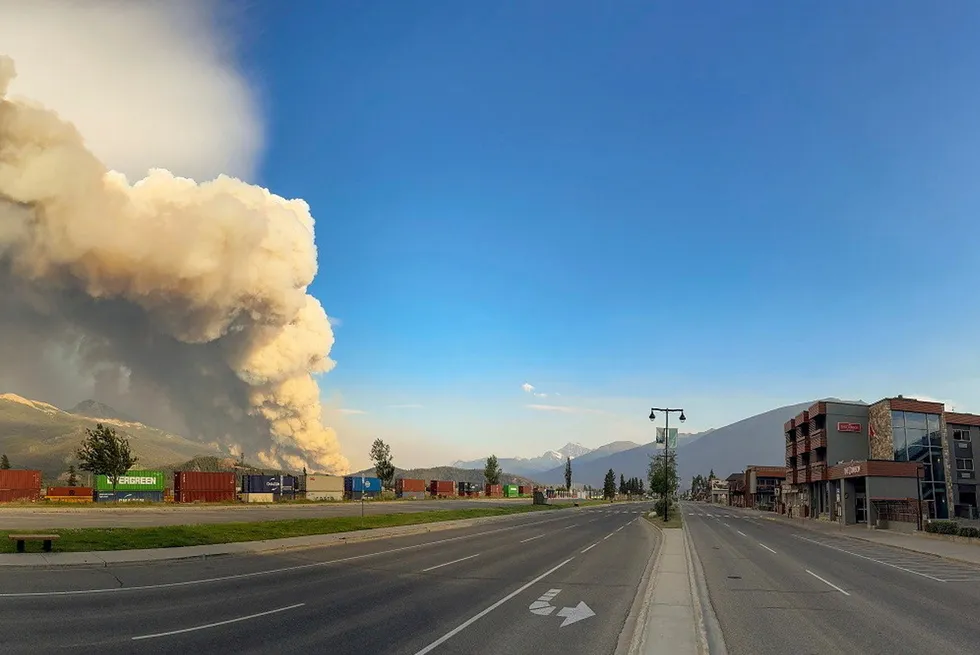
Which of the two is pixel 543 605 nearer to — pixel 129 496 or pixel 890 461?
pixel 890 461

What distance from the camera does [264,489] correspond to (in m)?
78.6

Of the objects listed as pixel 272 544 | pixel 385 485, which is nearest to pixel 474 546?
pixel 272 544

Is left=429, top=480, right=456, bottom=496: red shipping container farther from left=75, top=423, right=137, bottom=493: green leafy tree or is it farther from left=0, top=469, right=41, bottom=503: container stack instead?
left=0, top=469, right=41, bottom=503: container stack

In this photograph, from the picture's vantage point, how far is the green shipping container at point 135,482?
Result: 222ft

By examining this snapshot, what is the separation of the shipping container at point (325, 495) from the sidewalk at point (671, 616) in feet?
240

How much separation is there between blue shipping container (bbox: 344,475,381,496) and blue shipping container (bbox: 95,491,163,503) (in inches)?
1113

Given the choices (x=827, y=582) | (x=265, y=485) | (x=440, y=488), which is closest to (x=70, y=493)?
(x=265, y=485)

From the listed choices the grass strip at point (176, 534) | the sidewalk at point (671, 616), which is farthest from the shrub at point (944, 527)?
the grass strip at point (176, 534)

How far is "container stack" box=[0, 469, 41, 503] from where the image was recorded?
2454 inches

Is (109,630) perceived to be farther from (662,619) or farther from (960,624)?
(960,624)

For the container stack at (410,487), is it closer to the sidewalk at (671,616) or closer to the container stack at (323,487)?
the container stack at (323,487)

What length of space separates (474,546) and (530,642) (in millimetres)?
19095

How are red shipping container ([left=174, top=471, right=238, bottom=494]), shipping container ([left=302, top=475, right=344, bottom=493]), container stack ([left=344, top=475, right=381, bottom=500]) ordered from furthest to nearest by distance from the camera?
1. container stack ([left=344, top=475, right=381, bottom=500])
2. shipping container ([left=302, top=475, right=344, bottom=493])
3. red shipping container ([left=174, top=471, right=238, bottom=494])

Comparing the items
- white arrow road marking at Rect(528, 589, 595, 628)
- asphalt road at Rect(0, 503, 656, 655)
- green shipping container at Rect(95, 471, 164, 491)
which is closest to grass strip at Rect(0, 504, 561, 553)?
asphalt road at Rect(0, 503, 656, 655)
